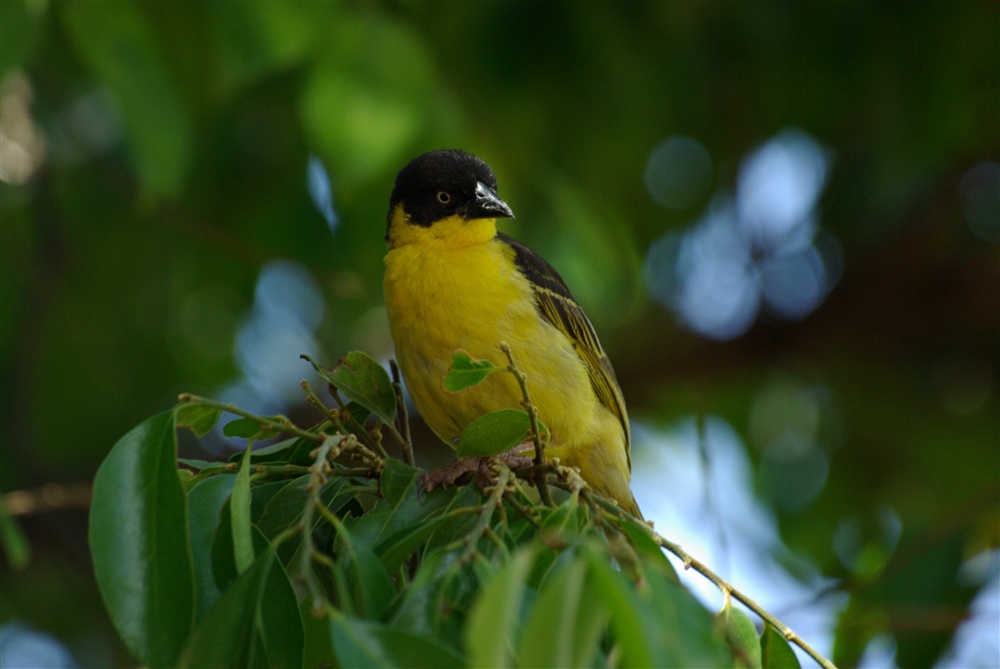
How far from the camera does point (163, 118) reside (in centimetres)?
346

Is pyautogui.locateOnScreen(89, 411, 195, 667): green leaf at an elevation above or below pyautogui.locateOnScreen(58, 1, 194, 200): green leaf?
below

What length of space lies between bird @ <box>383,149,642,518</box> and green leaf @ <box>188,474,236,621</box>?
1.46 meters

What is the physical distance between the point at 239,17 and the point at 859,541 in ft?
15.1

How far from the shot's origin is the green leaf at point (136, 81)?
337cm

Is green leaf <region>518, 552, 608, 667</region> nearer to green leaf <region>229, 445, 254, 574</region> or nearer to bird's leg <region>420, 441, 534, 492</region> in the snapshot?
green leaf <region>229, 445, 254, 574</region>

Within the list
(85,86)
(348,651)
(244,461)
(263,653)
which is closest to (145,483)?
(244,461)

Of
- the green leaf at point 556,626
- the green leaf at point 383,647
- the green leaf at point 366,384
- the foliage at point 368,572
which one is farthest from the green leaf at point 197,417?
the green leaf at point 556,626

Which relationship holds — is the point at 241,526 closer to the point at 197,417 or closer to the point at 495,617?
the point at 197,417

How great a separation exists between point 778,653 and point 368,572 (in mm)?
838

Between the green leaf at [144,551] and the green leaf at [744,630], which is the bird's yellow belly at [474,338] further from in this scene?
the green leaf at [144,551]

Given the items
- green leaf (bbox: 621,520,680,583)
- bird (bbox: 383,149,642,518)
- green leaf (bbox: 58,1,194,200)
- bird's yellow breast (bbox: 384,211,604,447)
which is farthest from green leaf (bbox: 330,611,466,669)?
green leaf (bbox: 58,1,194,200)

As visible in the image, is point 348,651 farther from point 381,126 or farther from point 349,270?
point 349,270

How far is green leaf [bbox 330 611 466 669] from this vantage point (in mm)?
1405

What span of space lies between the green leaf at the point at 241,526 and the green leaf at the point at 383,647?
33 centimetres
